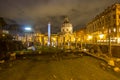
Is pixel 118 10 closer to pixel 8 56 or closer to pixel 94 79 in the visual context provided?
pixel 8 56

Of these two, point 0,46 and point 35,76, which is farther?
point 0,46

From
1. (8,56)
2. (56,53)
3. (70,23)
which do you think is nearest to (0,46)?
(8,56)

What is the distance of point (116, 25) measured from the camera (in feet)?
193

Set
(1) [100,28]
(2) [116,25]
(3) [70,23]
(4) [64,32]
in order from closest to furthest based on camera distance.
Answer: (2) [116,25] → (1) [100,28] → (4) [64,32] → (3) [70,23]

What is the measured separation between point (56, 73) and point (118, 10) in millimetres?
50318

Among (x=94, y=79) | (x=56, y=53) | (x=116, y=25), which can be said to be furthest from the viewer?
(x=116, y=25)

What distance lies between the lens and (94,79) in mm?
17391

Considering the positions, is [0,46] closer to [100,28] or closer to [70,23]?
[100,28]

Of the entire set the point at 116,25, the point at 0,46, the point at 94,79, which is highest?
the point at 116,25

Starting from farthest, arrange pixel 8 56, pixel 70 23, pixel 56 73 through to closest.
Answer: pixel 70 23 < pixel 8 56 < pixel 56 73

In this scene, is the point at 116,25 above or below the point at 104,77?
above

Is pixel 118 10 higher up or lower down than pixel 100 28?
higher up

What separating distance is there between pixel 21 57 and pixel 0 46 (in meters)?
9.91

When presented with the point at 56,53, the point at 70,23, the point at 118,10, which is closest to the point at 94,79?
the point at 56,53
